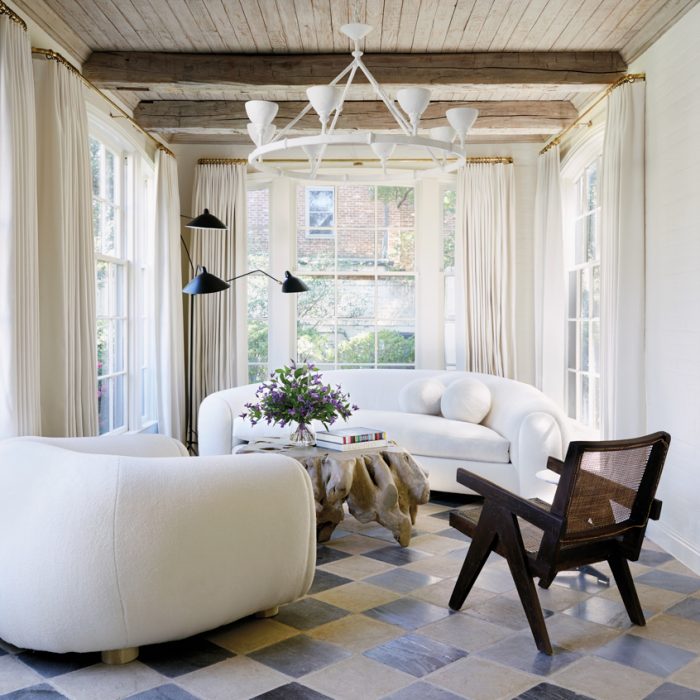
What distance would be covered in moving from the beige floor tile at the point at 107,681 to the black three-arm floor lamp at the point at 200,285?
3311 millimetres

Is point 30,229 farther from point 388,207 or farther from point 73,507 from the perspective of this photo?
point 388,207

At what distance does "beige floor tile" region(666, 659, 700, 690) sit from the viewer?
2.44 metres

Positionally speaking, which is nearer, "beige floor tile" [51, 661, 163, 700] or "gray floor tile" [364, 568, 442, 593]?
"beige floor tile" [51, 661, 163, 700]

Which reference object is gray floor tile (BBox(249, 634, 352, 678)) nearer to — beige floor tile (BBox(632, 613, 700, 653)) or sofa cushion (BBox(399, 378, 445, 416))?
beige floor tile (BBox(632, 613, 700, 653))

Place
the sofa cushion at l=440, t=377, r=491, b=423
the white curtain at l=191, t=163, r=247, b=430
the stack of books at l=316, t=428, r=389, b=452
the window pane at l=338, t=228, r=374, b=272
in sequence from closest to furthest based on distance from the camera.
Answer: the stack of books at l=316, t=428, r=389, b=452
the sofa cushion at l=440, t=377, r=491, b=423
the white curtain at l=191, t=163, r=247, b=430
the window pane at l=338, t=228, r=374, b=272

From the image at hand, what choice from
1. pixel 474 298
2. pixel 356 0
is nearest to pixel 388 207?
pixel 474 298

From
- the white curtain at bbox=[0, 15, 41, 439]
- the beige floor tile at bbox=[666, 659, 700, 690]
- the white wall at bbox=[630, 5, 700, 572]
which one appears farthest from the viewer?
the white wall at bbox=[630, 5, 700, 572]

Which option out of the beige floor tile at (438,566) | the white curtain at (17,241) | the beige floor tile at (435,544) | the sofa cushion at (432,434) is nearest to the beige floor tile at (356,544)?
the beige floor tile at (435,544)

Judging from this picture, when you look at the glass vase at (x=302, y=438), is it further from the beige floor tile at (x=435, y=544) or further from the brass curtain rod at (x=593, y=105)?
the brass curtain rod at (x=593, y=105)

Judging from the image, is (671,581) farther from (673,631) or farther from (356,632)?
(356,632)

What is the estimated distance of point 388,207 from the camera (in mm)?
6805

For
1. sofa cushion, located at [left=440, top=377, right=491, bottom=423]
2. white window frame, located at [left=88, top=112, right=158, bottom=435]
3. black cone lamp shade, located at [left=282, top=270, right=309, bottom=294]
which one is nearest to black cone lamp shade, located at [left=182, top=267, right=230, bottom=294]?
black cone lamp shade, located at [left=282, top=270, right=309, bottom=294]

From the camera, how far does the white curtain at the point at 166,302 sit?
238 inches

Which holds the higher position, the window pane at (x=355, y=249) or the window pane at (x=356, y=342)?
the window pane at (x=355, y=249)
